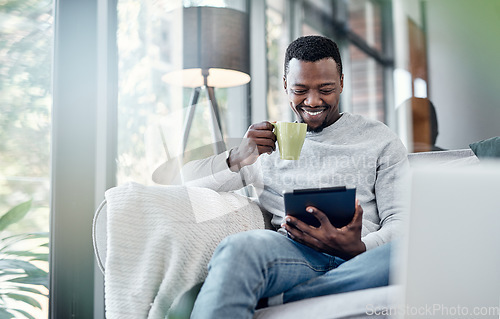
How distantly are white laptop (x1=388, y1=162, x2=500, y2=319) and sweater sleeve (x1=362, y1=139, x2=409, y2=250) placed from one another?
1.75 feet

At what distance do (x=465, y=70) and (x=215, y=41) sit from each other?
81.2 inches

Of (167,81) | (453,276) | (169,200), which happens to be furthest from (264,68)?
(453,276)

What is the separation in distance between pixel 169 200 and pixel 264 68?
214 cm

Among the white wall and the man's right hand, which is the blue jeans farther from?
the white wall

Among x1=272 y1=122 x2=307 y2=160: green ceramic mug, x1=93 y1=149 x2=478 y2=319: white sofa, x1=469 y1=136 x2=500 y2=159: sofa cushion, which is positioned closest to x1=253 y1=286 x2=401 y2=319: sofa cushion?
x1=93 y1=149 x2=478 y2=319: white sofa

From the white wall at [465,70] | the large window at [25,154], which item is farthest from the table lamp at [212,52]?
the white wall at [465,70]

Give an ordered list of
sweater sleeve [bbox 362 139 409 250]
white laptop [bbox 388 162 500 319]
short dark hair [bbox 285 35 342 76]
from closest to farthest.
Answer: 1. white laptop [bbox 388 162 500 319]
2. sweater sleeve [bbox 362 139 409 250]
3. short dark hair [bbox 285 35 342 76]

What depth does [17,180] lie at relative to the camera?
157 centimetres

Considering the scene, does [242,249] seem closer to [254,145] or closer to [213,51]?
[254,145]

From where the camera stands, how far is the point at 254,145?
135 cm

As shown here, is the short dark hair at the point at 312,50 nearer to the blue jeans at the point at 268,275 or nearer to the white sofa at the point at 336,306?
the blue jeans at the point at 268,275

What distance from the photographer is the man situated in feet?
3.10

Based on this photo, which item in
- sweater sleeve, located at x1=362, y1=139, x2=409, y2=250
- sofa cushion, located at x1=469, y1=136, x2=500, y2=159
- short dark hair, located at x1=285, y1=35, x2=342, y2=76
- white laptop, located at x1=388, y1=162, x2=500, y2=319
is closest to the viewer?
white laptop, located at x1=388, y1=162, x2=500, y2=319

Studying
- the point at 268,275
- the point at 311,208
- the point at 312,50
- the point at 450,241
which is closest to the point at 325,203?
the point at 311,208
